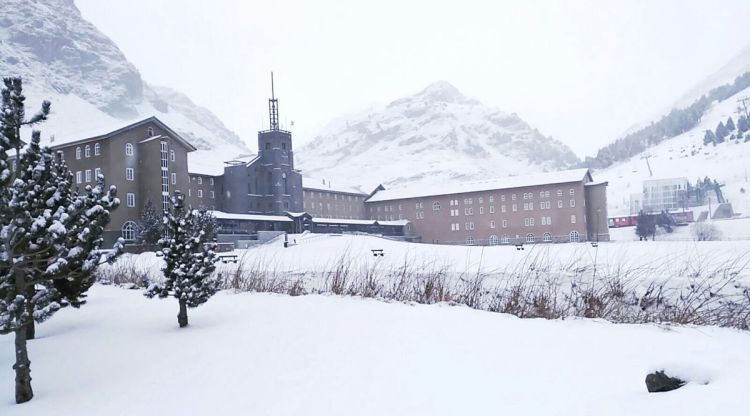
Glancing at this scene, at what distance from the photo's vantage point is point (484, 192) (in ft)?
232

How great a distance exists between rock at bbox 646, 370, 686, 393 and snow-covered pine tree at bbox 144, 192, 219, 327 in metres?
6.06

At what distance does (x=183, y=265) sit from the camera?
7.44m

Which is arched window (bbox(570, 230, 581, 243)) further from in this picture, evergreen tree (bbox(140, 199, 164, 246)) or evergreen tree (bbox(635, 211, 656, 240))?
evergreen tree (bbox(140, 199, 164, 246))

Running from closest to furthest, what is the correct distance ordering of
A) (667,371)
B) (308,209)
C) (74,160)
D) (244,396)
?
(667,371) → (244,396) → (74,160) → (308,209)

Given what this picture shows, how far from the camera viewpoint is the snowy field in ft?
11.8

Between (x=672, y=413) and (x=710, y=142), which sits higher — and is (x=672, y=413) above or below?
below

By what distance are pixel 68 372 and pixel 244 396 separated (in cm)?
279

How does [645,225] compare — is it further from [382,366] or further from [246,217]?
[382,366]

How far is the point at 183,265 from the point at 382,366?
4.06 m

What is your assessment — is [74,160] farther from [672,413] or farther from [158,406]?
[672,413]

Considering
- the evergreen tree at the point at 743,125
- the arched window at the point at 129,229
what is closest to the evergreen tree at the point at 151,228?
the arched window at the point at 129,229

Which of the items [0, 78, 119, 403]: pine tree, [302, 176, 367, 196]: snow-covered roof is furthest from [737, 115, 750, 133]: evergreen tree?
[0, 78, 119, 403]: pine tree

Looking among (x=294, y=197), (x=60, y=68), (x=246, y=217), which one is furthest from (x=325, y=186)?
(x=60, y=68)

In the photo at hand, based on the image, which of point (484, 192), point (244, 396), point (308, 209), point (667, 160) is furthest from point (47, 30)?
point (244, 396)
